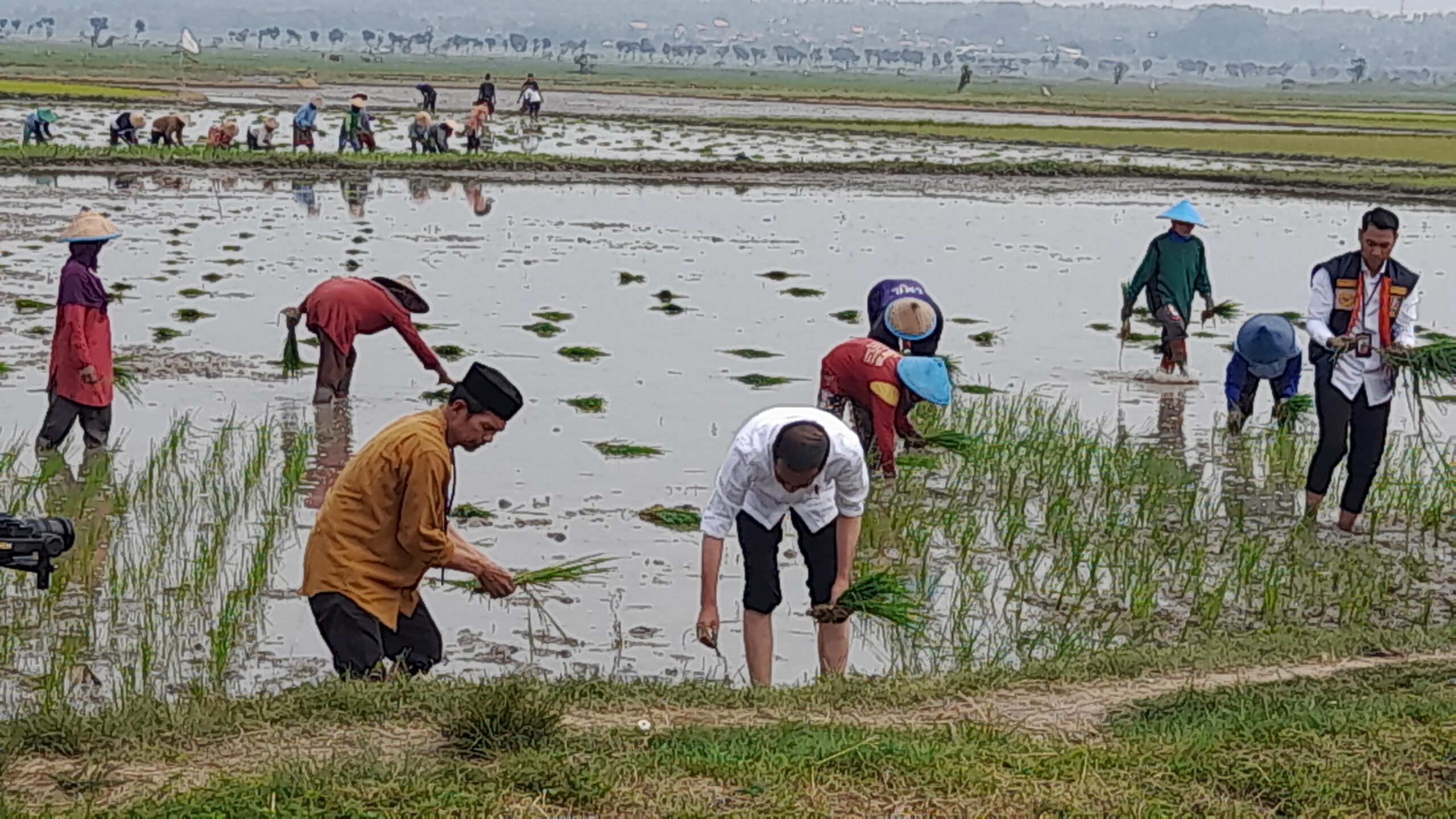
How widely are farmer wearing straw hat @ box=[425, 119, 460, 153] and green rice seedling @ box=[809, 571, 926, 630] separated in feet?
67.6

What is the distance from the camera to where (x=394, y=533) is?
15.2 ft

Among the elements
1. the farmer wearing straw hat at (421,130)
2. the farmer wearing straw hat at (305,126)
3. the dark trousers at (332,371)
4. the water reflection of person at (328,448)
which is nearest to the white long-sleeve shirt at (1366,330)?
the water reflection of person at (328,448)

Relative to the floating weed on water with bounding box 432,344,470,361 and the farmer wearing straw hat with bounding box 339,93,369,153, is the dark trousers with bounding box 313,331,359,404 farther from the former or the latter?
the farmer wearing straw hat with bounding box 339,93,369,153

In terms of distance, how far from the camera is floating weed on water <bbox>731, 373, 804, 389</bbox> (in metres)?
10.2

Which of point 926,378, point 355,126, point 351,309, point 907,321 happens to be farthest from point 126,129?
point 926,378

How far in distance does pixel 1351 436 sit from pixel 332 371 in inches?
194

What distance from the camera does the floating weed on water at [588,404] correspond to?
30.8 feet

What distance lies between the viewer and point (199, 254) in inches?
581

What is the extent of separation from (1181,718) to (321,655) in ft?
8.58

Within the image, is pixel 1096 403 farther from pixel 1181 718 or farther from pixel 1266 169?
pixel 1266 169

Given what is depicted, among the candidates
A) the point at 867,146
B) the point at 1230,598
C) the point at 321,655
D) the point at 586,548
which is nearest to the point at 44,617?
the point at 321,655

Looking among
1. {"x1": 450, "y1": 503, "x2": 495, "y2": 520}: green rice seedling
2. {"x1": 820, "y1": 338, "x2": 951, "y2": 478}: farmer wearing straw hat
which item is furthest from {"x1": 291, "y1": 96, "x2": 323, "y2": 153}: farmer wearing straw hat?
{"x1": 820, "y1": 338, "x2": 951, "y2": 478}: farmer wearing straw hat

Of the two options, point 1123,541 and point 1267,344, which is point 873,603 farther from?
point 1267,344

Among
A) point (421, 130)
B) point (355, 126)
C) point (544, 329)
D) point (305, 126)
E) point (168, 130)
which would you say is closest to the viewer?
point (544, 329)
